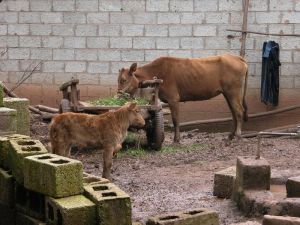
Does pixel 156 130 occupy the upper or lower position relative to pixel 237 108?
lower

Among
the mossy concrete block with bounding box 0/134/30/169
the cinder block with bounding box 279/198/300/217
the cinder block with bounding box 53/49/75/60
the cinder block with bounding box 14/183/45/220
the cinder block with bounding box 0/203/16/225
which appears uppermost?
the cinder block with bounding box 53/49/75/60

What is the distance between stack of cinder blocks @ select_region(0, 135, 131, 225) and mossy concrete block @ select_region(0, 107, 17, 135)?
0.63 metres

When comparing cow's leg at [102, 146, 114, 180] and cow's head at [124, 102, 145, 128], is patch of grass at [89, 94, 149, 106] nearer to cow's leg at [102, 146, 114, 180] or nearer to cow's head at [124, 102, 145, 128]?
cow's head at [124, 102, 145, 128]

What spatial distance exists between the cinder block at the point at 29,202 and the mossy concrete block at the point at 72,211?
0.34 meters

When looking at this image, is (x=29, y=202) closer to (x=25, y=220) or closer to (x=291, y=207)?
(x=25, y=220)

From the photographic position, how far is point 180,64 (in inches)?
532

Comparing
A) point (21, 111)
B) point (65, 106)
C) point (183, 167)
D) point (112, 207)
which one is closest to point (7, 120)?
point (21, 111)

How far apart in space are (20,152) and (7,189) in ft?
1.82

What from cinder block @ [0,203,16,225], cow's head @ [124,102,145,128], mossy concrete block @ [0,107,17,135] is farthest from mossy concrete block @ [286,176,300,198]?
cow's head @ [124,102,145,128]

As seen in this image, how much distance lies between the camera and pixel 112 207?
5.88 meters

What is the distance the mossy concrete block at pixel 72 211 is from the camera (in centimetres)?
576

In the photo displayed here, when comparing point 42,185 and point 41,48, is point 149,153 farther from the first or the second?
point 42,185

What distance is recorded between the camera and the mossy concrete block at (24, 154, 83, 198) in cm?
603

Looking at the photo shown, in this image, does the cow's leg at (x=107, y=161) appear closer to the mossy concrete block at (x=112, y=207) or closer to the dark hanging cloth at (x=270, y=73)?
the mossy concrete block at (x=112, y=207)
